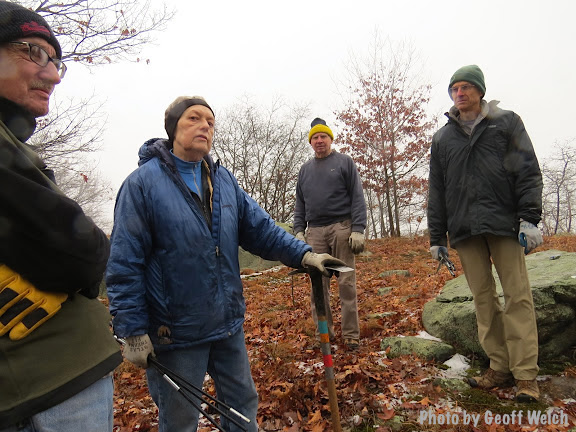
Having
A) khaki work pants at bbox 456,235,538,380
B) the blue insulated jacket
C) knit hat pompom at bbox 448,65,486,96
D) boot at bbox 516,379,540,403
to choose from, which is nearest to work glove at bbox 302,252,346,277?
the blue insulated jacket

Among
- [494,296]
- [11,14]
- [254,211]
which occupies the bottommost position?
[494,296]

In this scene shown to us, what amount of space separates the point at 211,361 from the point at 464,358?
9.82 ft

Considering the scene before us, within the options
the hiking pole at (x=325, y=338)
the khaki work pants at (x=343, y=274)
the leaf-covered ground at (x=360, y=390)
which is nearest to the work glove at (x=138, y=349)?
the hiking pole at (x=325, y=338)

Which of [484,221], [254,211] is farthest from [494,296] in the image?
[254,211]

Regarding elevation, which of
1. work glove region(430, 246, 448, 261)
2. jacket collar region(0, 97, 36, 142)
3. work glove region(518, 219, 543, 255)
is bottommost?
work glove region(430, 246, 448, 261)

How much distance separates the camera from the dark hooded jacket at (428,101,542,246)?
3.29 metres

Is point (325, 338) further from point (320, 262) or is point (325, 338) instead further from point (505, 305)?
point (505, 305)

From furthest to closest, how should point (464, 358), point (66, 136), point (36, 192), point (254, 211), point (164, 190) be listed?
1. point (66, 136)
2. point (464, 358)
3. point (254, 211)
4. point (164, 190)
5. point (36, 192)

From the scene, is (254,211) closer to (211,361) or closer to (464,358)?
(211,361)

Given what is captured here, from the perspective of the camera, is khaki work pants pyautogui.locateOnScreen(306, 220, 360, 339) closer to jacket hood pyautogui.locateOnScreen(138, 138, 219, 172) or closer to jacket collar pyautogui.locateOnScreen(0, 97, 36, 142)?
jacket hood pyautogui.locateOnScreen(138, 138, 219, 172)

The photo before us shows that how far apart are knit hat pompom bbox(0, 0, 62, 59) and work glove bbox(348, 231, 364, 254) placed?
12.2ft

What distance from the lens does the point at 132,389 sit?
4.43m

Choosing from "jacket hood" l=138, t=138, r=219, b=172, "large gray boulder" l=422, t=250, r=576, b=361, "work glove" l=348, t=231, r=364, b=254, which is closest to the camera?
"jacket hood" l=138, t=138, r=219, b=172

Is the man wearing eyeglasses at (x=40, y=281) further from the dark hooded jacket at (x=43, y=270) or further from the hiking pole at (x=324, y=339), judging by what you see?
the hiking pole at (x=324, y=339)
